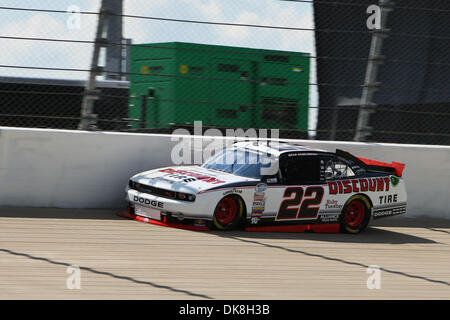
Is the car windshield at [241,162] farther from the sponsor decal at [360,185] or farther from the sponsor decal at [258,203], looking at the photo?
the sponsor decal at [360,185]

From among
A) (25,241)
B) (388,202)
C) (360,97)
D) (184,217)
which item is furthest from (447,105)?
(25,241)

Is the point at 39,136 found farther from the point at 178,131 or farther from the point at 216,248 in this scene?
the point at 216,248

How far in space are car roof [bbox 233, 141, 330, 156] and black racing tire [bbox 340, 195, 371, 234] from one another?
31.4 inches

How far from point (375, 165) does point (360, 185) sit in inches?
20.6

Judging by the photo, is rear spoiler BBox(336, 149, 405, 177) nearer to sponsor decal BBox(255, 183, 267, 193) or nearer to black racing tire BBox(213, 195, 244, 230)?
sponsor decal BBox(255, 183, 267, 193)

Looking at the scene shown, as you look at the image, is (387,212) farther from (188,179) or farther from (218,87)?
(218,87)

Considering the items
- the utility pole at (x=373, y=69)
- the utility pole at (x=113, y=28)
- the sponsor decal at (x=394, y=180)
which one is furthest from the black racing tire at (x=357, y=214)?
the utility pole at (x=113, y=28)

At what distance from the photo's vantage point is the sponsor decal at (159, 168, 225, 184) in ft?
28.6

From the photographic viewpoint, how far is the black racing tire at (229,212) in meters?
8.65

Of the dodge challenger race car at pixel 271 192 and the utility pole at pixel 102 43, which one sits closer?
the dodge challenger race car at pixel 271 192

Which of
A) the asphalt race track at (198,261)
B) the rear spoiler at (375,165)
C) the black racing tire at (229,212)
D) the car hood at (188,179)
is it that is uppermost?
the rear spoiler at (375,165)

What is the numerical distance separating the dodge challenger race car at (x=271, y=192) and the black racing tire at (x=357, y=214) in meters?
0.01

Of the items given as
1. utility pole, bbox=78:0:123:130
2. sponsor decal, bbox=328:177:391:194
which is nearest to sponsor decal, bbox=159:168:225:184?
utility pole, bbox=78:0:123:130

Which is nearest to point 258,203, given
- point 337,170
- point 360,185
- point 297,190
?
point 297,190
